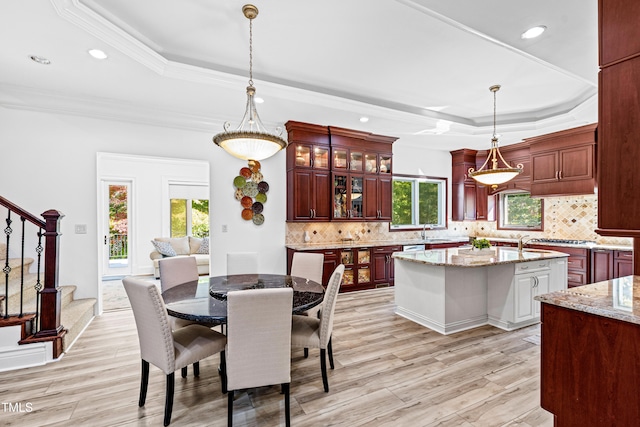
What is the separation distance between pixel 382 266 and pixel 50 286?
15.0 ft

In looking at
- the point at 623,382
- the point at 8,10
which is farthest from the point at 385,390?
the point at 8,10

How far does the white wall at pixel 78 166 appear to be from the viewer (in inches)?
149

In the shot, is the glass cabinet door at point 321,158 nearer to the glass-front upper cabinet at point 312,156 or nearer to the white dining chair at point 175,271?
Answer: the glass-front upper cabinet at point 312,156

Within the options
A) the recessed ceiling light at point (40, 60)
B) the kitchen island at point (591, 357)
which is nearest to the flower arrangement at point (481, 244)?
the kitchen island at point (591, 357)

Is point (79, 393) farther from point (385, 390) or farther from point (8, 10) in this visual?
point (8, 10)

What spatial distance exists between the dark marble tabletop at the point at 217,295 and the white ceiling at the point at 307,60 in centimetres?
217

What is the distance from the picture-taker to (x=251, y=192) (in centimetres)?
500

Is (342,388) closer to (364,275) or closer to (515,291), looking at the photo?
(515,291)

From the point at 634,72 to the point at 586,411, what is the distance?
67.8 inches

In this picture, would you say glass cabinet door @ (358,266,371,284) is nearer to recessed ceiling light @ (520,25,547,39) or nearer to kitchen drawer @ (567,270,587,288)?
kitchen drawer @ (567,270,587,288)

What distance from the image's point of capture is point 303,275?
11.4 feet

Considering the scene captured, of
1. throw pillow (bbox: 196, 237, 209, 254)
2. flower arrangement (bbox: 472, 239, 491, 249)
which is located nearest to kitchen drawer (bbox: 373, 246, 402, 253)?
flower arrangement (bbox: 472, 239, 491, 249)

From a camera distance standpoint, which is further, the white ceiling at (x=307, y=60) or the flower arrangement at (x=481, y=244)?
the flower arrangement at (x=481, y=244)

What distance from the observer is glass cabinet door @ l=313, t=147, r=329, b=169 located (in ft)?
17.0
